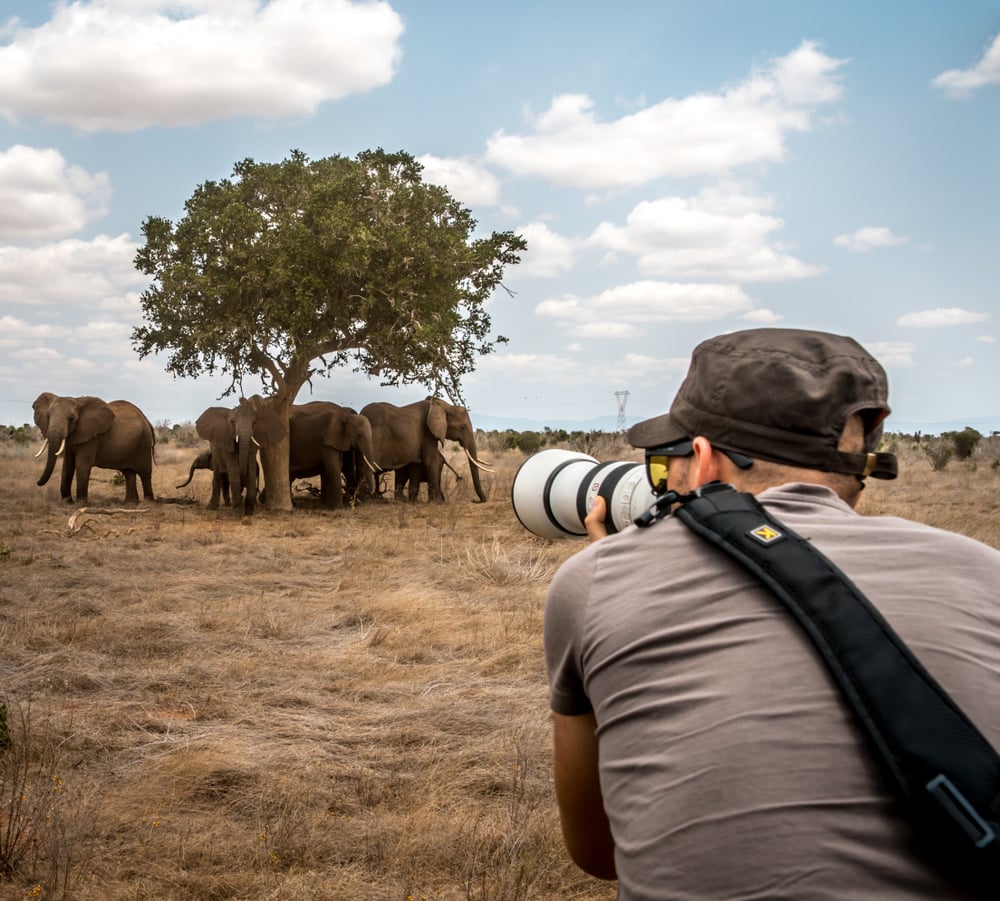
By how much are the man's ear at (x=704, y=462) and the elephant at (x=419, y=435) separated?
1872cm

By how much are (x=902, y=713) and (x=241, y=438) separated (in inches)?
656

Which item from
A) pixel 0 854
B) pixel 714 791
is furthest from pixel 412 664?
pixel 714 791

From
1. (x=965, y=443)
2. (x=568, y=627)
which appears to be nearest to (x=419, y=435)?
(x=965, y=443)

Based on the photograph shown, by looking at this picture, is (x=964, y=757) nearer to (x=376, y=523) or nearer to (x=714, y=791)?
(x=714, y=791)

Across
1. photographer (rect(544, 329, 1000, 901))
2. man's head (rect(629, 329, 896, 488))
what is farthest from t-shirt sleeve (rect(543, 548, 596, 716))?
man's head (rect(629, 329, 896, 488))

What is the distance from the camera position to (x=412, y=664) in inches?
299

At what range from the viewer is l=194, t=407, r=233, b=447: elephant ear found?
60.1ft

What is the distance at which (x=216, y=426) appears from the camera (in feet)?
61.3

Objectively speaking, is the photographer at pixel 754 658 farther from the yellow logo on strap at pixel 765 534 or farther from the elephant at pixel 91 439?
the elephant at pixel 91 439

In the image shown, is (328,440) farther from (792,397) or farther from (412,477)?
(792,397)

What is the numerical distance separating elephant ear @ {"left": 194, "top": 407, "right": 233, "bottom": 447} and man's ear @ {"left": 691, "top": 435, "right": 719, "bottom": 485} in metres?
16.9

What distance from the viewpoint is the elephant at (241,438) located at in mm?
17562

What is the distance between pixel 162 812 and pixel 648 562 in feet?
12.1

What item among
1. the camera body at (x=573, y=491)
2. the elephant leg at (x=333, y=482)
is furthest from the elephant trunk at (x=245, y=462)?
the camera body at (x=573, y=491)
